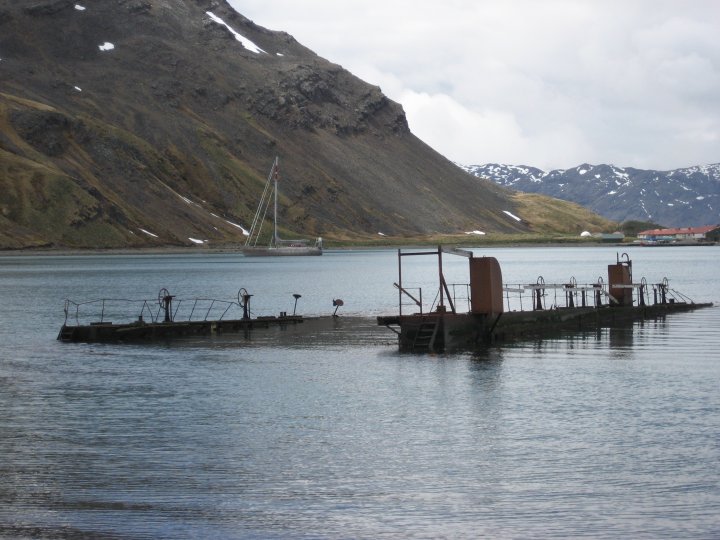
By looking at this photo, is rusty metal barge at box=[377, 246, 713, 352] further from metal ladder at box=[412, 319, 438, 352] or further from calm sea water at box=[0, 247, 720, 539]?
calm sea water at box=[0, 247, 720, 539]

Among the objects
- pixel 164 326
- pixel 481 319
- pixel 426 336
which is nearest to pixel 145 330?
pixel 164 326

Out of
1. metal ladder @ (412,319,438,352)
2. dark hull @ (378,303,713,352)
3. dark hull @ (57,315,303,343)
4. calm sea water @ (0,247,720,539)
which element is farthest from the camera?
dark hull @ (57,315,303,343)

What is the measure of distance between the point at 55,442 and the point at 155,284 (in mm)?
83776

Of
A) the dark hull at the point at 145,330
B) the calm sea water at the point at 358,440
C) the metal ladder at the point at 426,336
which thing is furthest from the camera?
the dark hull at the point at 145,330

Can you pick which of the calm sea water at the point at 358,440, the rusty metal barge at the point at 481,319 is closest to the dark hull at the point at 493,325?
the rusty metal barge at the point at 481,319

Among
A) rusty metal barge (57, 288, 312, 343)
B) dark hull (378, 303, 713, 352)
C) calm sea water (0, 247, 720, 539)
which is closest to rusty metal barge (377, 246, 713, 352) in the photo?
dark hull (378, 303, 713, 352)

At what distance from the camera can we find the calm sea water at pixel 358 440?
65.6 ft

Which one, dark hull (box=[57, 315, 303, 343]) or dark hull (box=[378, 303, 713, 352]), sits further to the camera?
dark hull (box=[57, 315, 303, 343])

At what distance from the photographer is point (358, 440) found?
90.5ft

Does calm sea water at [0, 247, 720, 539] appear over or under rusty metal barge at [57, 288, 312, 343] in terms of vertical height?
under

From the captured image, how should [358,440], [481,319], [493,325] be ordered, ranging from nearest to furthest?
[358,440] < [481,319] < [493,325]

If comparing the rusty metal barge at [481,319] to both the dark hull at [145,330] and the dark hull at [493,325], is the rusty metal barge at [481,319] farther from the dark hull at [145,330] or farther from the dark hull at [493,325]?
the dark hull at [145,330]

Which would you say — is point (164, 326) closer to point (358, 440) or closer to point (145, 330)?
point (145, 330)

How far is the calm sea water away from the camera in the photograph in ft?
65.6
